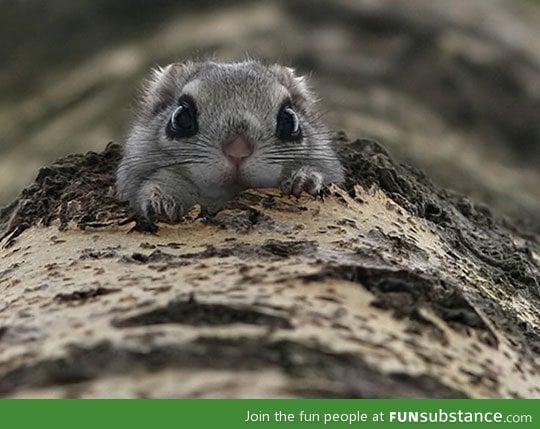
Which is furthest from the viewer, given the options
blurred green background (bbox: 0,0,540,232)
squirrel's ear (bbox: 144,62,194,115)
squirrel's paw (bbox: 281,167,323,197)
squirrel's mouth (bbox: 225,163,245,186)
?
blurred green background (bbox: 0,0,540,232)

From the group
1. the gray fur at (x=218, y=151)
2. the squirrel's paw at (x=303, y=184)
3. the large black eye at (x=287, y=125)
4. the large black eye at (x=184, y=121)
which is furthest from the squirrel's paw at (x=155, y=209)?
the large black eye at (x=287, y=125)

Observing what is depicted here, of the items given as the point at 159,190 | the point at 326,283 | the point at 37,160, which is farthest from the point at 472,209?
the point at 37,160

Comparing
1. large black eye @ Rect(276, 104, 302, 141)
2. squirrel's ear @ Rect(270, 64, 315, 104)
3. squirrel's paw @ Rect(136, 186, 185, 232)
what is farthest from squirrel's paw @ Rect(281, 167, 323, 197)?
squirrel's ear @ Rect(270, 64, 315, 104)

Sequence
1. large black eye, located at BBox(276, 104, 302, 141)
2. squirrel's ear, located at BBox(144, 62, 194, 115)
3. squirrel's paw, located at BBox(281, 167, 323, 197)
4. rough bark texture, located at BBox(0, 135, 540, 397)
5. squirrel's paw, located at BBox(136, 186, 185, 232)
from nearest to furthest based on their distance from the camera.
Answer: rough bark texture, located at BBox(0, 135, 540, 397), squirrel's paw, located at BBox(136, 186, 185, 232), squirrel's paw, located at BBox(281, 167, 323, 197), large black eye, located at BBox(276, 104, 302, 141), squirrel's ear, located at BBox(144, 62, 194, 115)

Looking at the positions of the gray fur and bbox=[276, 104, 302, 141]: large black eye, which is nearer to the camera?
the gray fur

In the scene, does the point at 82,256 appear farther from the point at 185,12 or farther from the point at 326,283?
the point at 185,12

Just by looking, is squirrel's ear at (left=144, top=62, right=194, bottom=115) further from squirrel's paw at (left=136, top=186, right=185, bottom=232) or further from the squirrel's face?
squirrel's paw at (left=136, top=186, right=185, bottom=232)
